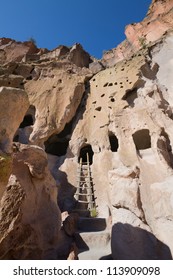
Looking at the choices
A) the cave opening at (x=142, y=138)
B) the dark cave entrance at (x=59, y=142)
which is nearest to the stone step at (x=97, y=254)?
the cave opening at (x=142, y=138)

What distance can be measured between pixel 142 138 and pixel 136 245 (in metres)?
7.03

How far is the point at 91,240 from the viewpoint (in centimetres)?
730

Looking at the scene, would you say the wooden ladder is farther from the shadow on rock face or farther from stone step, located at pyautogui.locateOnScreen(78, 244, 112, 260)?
the shadow on rock face

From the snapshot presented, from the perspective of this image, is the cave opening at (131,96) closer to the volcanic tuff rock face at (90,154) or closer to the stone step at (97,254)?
the volcanic tuff rock face at (90,154)

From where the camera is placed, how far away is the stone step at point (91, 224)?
8.31m

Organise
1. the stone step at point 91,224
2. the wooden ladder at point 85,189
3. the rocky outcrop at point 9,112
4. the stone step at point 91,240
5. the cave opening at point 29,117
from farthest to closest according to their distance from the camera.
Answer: the cave opening at point 29,117, the wooden ladder at point 85,189, the stone step at point 91,224, the stone step at point 91,240, the rocky outcrop at point 9,112

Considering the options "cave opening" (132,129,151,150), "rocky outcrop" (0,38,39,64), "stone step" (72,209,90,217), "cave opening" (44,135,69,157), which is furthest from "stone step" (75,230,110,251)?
"rocky outcrop" (0,38,39,64)

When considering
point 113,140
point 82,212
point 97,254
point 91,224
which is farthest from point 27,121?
point 97,254

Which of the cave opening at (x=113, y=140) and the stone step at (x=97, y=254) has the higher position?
the cave opening at (x=113, y=140)

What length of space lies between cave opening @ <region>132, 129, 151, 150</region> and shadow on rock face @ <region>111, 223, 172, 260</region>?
255 inches

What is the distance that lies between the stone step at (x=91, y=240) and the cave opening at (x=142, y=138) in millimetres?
5721

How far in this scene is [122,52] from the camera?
24.9 m
